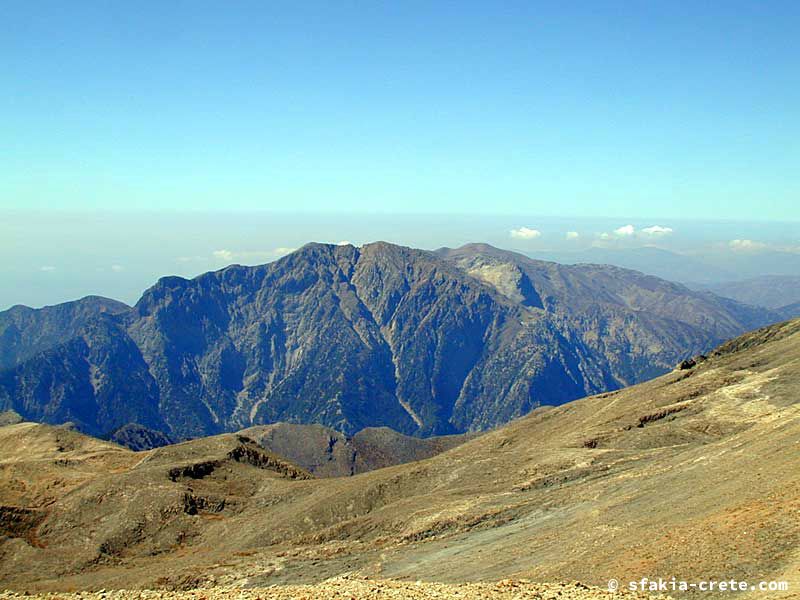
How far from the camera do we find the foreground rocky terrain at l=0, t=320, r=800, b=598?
139ft

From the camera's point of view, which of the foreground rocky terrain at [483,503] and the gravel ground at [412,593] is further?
the foreground rocky terrain at [483,503]

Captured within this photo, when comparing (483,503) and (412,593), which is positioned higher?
(412,593)

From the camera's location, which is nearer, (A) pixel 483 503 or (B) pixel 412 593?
(B) pixel 412 593

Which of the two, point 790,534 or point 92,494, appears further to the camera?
point 92,494

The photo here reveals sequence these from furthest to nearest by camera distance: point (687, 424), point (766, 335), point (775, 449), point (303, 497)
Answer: point (766, 335) → point (303, 497) → point (687, 424) → point (775, 449)

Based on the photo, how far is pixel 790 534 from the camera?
118 feet

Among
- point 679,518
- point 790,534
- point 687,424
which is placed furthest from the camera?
point 687,424

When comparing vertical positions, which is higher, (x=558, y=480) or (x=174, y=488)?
(x=558, y=480)

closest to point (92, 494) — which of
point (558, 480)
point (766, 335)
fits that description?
point (558, 480)

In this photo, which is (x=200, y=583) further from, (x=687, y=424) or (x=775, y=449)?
(x=687, y=424)

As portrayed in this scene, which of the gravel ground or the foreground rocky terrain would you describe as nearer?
the gravel ground

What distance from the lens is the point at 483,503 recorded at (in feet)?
226

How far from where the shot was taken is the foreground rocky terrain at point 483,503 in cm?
4247

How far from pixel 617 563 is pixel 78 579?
58345mm
